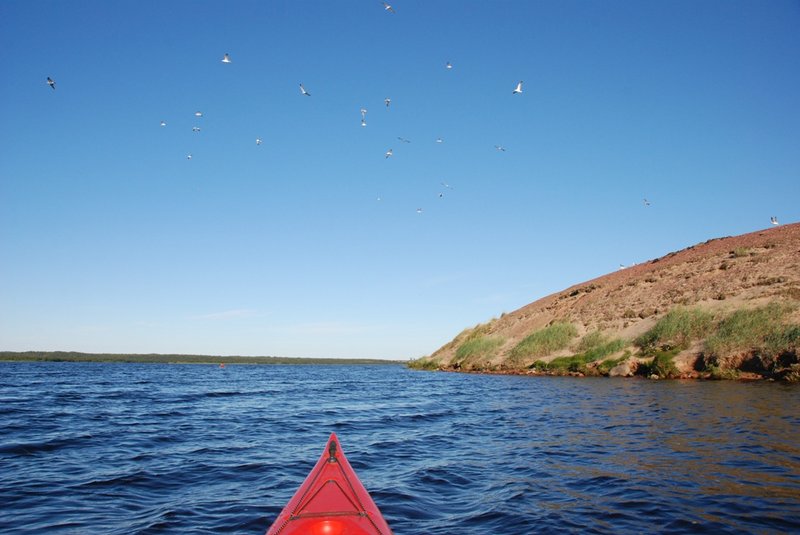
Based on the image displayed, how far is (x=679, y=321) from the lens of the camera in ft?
106

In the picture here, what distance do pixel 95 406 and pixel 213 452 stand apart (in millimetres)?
13588

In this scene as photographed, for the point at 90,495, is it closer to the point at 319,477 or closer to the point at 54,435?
the point at 319,477

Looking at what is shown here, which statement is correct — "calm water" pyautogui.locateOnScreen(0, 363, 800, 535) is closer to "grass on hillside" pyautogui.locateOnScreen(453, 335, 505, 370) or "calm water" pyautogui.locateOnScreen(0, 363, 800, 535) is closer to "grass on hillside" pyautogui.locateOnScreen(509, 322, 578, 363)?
"grass on hillside" pyautogui.locateOnScreen(509, 322, 578, 363)

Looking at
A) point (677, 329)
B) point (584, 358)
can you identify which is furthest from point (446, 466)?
point (584, 358)

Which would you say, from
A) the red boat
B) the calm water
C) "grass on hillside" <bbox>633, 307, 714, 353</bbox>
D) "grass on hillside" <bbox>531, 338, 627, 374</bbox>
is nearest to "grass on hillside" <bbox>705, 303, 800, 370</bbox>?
"grass on hillside" <bbox>633, 307, 714, 353</bbox>

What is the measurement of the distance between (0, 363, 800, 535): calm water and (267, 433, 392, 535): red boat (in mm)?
1326

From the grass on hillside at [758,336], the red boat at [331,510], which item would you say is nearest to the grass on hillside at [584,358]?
the grass on hillside at [758,336]

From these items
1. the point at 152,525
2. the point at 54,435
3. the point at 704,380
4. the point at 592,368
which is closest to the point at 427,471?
the point at 152,525

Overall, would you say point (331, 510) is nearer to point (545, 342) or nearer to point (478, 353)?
point (545, 342)

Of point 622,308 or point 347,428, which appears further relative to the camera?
point 622,308

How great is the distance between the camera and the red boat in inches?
207

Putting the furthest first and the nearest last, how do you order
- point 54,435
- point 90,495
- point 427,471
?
point 54,435, point 427,471, point 90,495

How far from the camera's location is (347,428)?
16.6 meters

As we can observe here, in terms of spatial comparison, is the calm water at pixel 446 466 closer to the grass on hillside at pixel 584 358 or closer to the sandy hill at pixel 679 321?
the sandy hill at pixel 679 321
